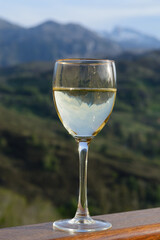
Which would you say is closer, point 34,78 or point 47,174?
point 47,174

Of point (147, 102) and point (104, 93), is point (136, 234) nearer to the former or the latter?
point (104, 93)

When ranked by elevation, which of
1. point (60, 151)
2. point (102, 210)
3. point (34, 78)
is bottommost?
point (102, 210)

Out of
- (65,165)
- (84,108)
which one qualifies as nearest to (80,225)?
(84,108)

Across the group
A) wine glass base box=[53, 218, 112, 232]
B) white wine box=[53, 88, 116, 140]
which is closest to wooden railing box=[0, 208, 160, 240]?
wine glass base box=[53, 218, 112, 232]

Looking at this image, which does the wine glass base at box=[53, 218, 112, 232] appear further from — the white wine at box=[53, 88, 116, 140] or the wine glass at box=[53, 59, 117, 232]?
the white wine at box=[53, 88, 116, 140]

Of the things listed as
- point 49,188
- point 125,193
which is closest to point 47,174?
point 49,188

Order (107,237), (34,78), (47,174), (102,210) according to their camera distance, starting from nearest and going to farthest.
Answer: (107,237)
(102,210)
(47,174)
(34,78)

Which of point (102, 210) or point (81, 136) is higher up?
point (81, 136)

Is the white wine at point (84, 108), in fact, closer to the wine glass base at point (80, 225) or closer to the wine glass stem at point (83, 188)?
the wine glass stem at point (83, 188)
